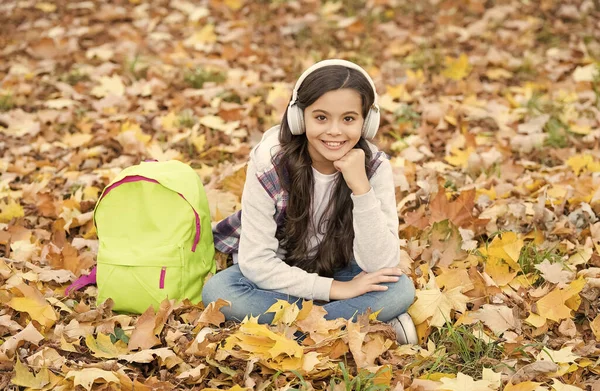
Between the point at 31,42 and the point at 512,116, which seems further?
the point at 31,42

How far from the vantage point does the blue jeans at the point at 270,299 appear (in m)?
2.82

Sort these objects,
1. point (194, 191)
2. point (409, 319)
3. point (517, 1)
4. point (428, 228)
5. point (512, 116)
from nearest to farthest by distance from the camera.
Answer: point (409, 319), point (194, 191), point (428, 228), point (512, 116), point (517, 1)

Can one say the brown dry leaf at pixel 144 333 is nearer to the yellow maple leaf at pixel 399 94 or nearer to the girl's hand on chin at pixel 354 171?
the girl's hand on chin at pixel 354 171

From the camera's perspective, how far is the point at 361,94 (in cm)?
269

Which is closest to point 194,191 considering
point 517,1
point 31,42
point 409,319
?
point 409,319

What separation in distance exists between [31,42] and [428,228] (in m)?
4.40

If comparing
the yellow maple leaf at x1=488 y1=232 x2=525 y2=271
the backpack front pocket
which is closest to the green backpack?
the backpack front pocket

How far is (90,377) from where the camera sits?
7.97 feet

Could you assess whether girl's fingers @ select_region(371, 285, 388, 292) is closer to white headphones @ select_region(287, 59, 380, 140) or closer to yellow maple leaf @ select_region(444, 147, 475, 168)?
white headphones @ select_region(287, 59, 380, 140)

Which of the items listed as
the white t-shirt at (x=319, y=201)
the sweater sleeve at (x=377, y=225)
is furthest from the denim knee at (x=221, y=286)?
the sweater sleeve at (x=377, y=225)

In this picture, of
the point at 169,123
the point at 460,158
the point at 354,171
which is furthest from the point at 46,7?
the point at 354,171

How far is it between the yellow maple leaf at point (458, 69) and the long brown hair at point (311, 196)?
9.44 ft

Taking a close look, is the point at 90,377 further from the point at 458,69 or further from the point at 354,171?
the point at 458,69

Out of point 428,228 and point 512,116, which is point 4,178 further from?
point 512,116
